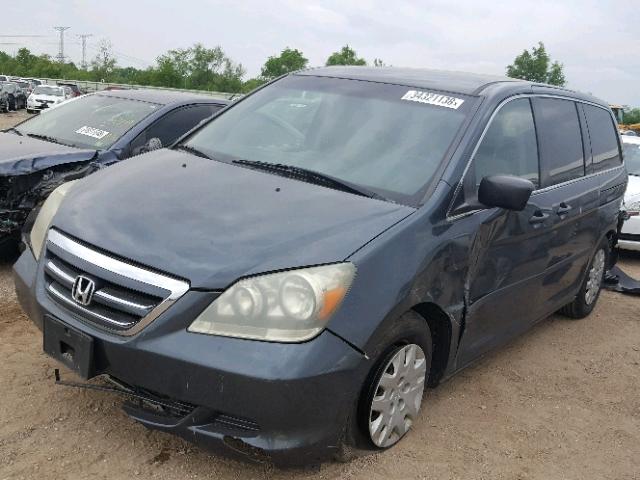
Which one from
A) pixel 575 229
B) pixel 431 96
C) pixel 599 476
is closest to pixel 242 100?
pixel 431 96

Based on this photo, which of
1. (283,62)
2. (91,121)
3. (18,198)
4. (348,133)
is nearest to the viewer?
(348,133)

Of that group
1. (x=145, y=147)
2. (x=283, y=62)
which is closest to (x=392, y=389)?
(x=145, y=147)

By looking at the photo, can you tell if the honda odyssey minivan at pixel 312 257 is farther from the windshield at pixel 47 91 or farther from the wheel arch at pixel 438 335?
the windshield at pixel 47 91

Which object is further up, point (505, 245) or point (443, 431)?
point (505, 245)

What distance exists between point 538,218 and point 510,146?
1.50ft

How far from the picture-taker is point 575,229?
4.48 meters

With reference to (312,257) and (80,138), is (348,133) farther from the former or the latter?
(80,138)

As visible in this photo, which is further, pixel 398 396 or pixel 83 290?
pixel 398 396

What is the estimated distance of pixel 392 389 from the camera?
2928 millimetres

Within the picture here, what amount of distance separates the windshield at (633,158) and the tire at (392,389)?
289 inches

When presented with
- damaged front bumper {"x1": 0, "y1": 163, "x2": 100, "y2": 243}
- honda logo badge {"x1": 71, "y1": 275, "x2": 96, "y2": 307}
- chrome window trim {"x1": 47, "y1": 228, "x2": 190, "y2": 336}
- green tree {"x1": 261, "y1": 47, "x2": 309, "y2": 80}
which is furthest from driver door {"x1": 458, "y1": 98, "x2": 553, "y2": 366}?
green tree {"x1": 261, "y1": 47, "x2": 309, "y2": 80}

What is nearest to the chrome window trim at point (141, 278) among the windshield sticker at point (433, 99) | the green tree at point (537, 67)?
the windshield sticker at point (433, 99)

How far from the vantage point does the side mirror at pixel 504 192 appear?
3191 mm

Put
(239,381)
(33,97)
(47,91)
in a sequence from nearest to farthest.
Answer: (239,381), (33,97), (47,91)
